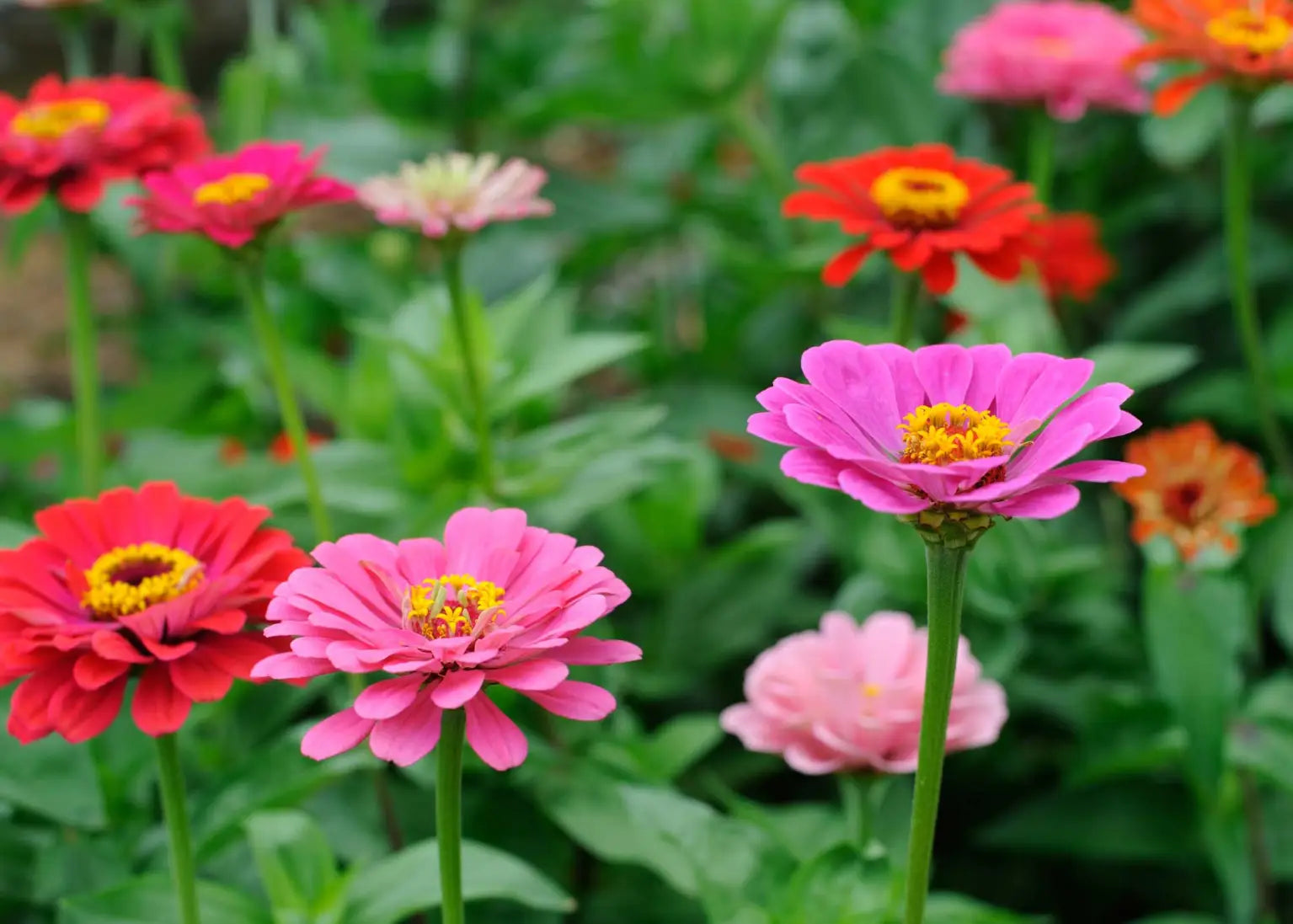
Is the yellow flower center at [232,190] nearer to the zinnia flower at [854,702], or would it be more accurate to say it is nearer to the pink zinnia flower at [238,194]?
the pink zinnia flower at [238,194]

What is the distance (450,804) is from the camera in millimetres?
497

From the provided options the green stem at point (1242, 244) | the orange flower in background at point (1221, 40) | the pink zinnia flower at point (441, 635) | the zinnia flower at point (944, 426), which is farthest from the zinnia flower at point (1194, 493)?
the pink zinnia flower at point (441, 635)

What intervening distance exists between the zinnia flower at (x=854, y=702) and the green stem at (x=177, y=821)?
0.28m

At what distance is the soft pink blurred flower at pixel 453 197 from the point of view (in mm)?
770

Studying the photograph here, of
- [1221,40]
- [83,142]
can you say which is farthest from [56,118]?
[1221,40]

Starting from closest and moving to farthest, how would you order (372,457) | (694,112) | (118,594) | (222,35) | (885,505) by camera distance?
(885,505) → (118,594) → (372,457) → (694,112) → (222,35)

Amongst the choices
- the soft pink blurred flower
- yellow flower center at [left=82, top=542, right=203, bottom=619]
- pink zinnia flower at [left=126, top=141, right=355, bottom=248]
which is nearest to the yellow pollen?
the soft pink blurred flower

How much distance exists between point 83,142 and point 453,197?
0.23 meters

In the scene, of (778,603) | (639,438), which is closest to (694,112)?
(639,438)

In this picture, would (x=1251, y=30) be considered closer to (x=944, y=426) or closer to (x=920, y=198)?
(x=920, y=198)

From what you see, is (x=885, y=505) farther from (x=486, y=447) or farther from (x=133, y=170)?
(x=133, y=170)

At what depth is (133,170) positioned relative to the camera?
2.68 feet

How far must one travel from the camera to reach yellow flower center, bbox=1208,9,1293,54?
0.85 metres

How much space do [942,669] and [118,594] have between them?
13.4 inches
